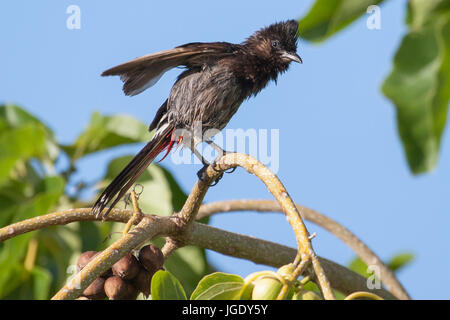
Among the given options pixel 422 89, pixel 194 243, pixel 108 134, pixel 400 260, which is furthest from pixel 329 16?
pixel 400 260

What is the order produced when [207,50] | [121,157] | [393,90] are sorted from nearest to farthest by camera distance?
[393,90] → [207,50] → [121,157]

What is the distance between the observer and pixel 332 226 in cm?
Result: 352

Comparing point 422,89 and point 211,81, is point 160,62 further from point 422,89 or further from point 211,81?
point 422,89

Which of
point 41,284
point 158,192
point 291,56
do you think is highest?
point 291,56

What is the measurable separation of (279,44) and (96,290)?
2477mm

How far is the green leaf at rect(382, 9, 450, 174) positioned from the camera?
3.69 feet

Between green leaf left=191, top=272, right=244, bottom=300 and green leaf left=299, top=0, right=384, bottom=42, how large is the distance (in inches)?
26.0

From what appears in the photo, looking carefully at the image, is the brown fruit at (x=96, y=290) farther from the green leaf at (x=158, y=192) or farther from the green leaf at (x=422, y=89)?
the green leaf at (x=158, y=192)

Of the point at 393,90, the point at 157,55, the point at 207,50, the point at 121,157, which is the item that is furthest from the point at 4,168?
the point at 393,90

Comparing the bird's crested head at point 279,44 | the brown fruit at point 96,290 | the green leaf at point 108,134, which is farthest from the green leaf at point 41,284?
the bird's crested head at point 279,44

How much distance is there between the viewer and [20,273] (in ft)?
10.9

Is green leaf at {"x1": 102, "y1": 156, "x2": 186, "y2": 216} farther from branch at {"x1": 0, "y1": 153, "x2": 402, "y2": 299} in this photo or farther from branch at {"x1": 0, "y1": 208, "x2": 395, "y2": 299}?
branch at {"x1": 0, "y1": 153, "x2": 402, "y2": 299}
